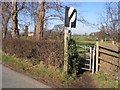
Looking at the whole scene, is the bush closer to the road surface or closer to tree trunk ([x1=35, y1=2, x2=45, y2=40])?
the road surface

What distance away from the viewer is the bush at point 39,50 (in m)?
11.3

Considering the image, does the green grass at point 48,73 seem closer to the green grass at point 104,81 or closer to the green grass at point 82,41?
the green grass at point 104,81

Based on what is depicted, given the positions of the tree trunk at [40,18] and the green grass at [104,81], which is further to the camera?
the tree trunk at [40,18]

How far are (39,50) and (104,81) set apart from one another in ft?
15.7

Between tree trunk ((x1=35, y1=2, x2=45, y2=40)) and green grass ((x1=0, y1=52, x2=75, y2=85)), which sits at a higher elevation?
tree trunk ((x1=35, y1=2, x2=45, y2=40))

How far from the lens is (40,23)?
18.9m

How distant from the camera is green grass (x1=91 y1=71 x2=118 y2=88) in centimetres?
Result: 877

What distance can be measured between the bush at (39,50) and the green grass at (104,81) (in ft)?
6.03

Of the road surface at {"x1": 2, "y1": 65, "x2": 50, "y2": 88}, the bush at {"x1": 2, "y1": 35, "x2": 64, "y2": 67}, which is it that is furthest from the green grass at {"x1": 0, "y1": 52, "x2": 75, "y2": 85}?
the road surface at {"x1": 2, "y1": 65, "x2": 50, "y2": 88}

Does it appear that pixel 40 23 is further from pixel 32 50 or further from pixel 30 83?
pixel 30 83

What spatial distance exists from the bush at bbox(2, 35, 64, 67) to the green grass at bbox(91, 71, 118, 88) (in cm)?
184

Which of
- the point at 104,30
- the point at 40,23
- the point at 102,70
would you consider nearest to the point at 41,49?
the point at 102,70

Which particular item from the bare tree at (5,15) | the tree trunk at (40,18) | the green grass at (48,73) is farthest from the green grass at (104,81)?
the bare tree at (5,15)

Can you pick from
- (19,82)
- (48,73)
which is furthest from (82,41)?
(19,82)
